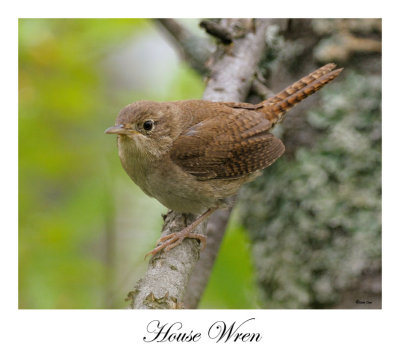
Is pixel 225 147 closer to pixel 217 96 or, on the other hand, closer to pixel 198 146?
pixel 198 146

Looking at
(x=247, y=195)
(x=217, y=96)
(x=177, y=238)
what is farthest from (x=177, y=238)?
(x=247, y=195)

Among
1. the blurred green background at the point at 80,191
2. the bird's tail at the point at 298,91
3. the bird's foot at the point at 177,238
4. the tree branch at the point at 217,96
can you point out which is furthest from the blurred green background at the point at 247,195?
the bird's foot at the point at 177,238

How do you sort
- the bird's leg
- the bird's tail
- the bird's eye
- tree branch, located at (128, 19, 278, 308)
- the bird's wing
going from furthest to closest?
the bird's tail → the bird's wing → the bird's eye → the bird's leg → tree branch, located at (128, 19, 278, 308)

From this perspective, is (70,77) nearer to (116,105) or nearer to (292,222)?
→ (116,105)

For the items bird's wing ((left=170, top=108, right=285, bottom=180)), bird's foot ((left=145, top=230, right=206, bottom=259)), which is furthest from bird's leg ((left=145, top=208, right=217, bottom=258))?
bird's wing ((left=170, top=108, right=285, bottom=180))

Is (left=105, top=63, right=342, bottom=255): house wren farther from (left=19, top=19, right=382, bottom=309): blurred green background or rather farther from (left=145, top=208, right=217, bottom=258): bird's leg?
(left=19, top=19, right=382, bottom=309): blurred green background

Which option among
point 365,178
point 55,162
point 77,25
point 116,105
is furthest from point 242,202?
point 77,25

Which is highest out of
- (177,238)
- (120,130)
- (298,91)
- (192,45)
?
(192,45)
